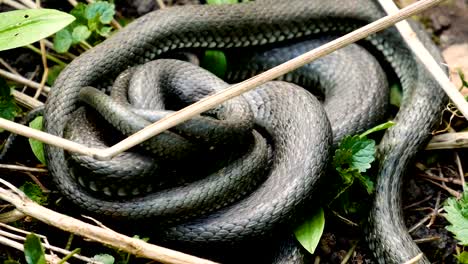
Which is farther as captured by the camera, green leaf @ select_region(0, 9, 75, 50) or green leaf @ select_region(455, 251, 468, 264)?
green leaf @ select_region(0, 9, 75, 50)

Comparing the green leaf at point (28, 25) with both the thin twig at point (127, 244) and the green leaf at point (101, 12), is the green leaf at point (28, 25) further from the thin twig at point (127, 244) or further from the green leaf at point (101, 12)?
the thin twig at point (127, 244)

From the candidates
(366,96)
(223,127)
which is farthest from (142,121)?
(366,96)

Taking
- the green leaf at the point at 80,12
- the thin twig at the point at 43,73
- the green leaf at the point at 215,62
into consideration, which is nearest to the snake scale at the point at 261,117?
the green leaf at the point at 215,62

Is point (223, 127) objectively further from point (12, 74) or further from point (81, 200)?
point (12, 74)

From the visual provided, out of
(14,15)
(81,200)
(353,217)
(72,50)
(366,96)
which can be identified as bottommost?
(353,217)

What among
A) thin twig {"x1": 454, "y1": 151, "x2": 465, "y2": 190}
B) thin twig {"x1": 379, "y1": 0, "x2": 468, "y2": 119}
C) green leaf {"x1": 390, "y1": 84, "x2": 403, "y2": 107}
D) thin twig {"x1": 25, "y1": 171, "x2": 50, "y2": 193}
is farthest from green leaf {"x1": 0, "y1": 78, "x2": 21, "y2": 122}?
thin twig {"x1": 454, "y1": 151, "x2": 465, "y2": 190}

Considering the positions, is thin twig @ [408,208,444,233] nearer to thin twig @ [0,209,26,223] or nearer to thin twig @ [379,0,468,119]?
thin twig @ [379,0,468,119]
